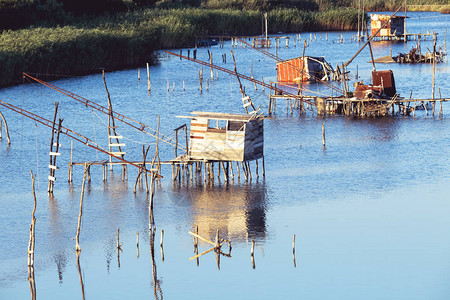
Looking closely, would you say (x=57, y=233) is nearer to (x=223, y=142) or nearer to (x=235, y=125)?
(x=223, y=142)

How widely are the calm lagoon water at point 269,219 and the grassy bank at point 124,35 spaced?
16168 millimetres

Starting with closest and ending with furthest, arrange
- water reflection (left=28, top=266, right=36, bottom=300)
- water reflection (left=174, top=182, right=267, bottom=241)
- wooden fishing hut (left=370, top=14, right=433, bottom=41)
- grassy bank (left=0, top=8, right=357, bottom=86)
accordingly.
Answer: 1. water reflection (left=28, top=266, right=36, bottom=300)
2. water reflection (left=174, top=182, right=267, bottom=241)
3. grassy bank (left=0, top=8, right=357, bottom=86)
4. wooden fishing hut (left=370, top=14, right=433, bottom=41)

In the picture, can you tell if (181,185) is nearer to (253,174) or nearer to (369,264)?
(253,174)


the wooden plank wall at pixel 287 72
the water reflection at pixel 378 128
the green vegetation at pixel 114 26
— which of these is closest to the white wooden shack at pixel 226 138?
the water reflection at pixel 378 128

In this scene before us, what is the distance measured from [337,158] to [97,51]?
37.9 m

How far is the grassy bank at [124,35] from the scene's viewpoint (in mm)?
62847

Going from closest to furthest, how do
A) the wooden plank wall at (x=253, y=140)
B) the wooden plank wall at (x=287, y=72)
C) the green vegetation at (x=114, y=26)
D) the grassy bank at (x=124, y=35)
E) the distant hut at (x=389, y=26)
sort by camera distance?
the wooden plank wall at (x=253, y=140) → the grassy bank at (x=124, y=35) → the wooden plank wall at (x=287, y=72) → the green vegetation at (x=114, y=26) → the distant hut at (x=389, y=26)

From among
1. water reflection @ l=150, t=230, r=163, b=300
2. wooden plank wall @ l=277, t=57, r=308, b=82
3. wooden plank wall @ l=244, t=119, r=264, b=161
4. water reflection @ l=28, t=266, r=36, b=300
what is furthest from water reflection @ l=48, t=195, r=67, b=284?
wooden plank wall @ l=277, t=57, r=308, b=82

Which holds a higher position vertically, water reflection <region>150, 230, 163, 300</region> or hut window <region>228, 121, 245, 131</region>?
hut window <region>228, 121, 245, 131</region>

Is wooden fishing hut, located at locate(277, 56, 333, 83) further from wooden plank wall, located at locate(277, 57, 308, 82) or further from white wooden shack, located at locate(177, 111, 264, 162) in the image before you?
white wooden shack, located at locate(177, 111, 264, 162)

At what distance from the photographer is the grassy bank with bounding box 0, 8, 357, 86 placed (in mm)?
62847

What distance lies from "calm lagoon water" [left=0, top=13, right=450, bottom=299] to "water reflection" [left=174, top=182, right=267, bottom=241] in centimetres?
7

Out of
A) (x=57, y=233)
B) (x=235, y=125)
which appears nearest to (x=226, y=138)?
(x=235, y=125)

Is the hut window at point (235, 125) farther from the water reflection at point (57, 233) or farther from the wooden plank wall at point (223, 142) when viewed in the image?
the water reflection at point (57, 233)
